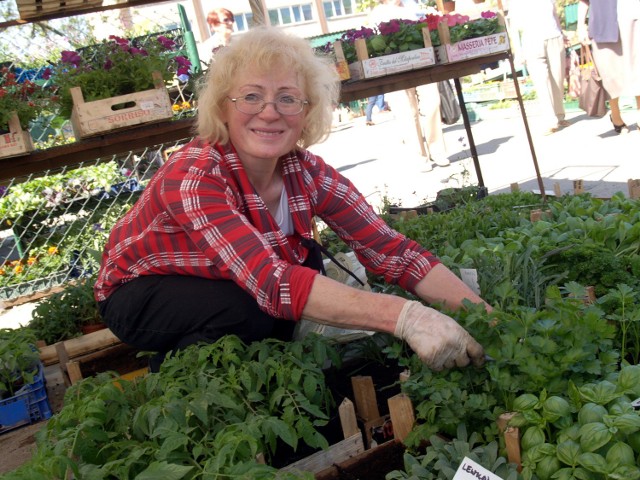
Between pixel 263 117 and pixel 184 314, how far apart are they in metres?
0.64

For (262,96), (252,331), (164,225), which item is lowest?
(252,331)

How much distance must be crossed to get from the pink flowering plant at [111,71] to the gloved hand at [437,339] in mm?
2235

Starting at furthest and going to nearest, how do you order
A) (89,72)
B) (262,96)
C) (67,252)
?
1. (67,252)
2. (89,72)
3. (262,96)

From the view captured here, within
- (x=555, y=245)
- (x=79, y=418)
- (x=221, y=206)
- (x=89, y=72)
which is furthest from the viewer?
(x=89, y=72)

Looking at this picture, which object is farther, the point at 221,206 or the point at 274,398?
the point at 221,206

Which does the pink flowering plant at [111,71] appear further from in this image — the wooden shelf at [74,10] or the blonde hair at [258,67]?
the blonde hair at [258,67]

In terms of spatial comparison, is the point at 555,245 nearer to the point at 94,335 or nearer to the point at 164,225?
the point at 164,225

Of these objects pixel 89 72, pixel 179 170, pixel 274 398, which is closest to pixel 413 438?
pixel 274 398

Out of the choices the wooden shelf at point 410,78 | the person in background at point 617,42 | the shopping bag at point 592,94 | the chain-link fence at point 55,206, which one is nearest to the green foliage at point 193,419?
the wooden shelf at point 410,78

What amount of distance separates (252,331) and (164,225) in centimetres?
41

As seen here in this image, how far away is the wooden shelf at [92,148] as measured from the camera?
10.4 feet

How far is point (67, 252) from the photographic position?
19.0ft

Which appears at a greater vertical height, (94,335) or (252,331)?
(252,331)

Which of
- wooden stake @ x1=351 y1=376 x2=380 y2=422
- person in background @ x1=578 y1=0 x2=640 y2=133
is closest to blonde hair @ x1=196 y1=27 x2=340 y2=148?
wooden stake @ x1=351 y1=376 x2=380 y2=422
